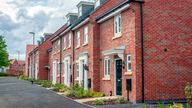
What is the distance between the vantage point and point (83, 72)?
2738 centimetres

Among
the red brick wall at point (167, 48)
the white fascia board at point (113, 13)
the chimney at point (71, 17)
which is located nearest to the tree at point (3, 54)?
the chimney at point (71, 17)

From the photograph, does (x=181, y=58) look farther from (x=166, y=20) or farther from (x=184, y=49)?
(x=166, y=20)

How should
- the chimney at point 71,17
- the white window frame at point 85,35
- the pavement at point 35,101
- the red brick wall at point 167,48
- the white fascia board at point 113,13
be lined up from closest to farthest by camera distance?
the pavement at point 35,101, the red brick wall at point 167,48, the white fascia board at point 113,13, the white window frame at point 85,35, the chimney at point 71,17

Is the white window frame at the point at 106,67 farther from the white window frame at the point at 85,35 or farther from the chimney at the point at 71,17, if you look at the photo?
the chimney at the point at 71,17

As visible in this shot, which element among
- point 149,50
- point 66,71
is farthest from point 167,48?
point 66,71

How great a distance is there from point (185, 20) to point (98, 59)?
24.4 feet

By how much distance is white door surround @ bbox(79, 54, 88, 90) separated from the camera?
84.7 ft

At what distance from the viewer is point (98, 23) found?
24.0 metres

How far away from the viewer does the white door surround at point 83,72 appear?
2581 cm

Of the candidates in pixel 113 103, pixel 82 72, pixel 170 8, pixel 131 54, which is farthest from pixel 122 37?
pixel 82 72

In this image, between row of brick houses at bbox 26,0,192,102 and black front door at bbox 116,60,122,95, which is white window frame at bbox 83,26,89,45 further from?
black front door at bbox 116,60,122,95

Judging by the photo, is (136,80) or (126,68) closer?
(136,80)

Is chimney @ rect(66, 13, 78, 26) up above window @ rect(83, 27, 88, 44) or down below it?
above

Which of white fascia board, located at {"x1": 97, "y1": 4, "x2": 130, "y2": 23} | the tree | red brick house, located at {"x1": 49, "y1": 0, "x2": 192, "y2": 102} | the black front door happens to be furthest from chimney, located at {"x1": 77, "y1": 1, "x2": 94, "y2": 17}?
the tree
